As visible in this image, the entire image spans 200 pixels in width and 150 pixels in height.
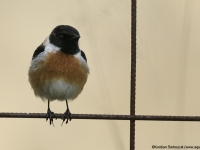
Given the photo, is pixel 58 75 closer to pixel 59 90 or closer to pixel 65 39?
pixel 59 90

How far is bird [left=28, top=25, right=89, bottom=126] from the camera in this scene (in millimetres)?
2357

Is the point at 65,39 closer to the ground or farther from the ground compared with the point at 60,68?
farther from the ground

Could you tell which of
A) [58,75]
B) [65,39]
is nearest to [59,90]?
[58,75]

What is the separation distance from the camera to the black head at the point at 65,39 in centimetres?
238

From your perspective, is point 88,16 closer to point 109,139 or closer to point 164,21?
point 164,21

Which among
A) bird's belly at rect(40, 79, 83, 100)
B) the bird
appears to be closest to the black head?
the bird

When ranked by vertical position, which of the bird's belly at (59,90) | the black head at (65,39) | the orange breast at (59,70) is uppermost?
the black head at (65,39)

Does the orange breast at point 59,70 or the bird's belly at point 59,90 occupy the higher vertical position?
the orange breast at point 59,70

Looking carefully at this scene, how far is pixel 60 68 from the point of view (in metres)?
2.36

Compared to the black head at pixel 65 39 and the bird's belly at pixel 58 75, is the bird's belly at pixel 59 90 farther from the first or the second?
the black head at pixel 65 39

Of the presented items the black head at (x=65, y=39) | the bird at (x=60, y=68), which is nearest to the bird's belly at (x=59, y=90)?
the bird at (x=60, y=68)

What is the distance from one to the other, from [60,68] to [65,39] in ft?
0.51

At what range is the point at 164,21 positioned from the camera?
2.76 metres

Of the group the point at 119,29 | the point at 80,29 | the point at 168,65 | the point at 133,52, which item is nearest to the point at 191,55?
the point at 168,65
